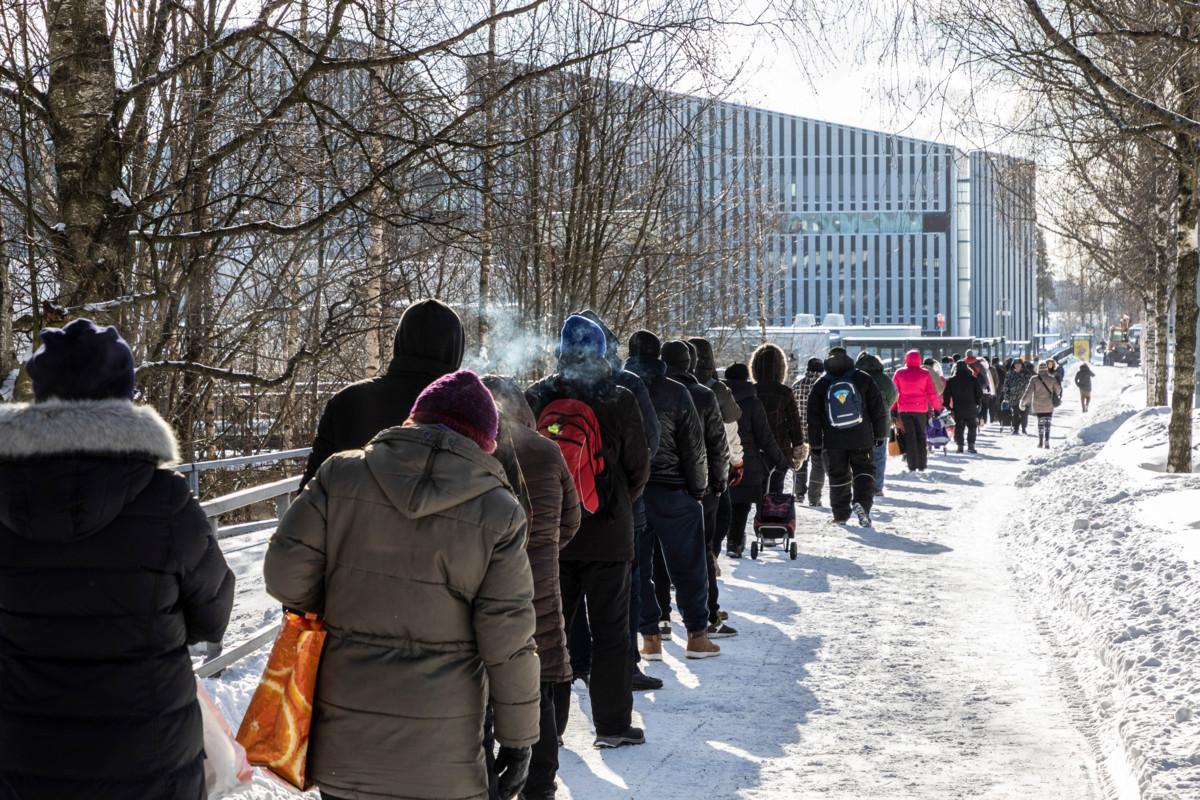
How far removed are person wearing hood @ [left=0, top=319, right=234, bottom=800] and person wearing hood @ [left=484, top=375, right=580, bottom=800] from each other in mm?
2060

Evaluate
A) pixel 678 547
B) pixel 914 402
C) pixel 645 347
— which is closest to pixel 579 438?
pixel 645 347

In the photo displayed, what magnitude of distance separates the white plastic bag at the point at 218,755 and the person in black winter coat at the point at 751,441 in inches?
311

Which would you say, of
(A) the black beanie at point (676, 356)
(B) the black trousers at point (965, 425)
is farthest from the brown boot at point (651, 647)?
(B) the black trousers at point (965, 425)

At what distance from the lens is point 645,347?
751 cm

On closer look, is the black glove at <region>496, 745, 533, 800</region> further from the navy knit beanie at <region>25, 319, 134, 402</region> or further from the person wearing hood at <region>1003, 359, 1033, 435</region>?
the person wearing hood at <region>1003, 359, 1033, 435</region>

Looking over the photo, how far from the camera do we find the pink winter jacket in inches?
768

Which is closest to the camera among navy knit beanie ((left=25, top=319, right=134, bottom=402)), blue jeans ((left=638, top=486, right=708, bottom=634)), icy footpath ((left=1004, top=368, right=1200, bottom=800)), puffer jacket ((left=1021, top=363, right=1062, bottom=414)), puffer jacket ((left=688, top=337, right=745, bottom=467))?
navy knit beanie ((left=25, top=319, right=134, bottom=402))

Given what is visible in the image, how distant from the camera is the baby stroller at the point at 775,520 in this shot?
12.2 metres

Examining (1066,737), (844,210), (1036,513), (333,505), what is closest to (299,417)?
(1036,513)

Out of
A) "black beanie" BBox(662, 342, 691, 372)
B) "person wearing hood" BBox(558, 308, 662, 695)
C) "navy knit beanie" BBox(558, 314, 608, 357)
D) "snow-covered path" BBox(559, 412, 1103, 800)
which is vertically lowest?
"snow-covered path" BBox(559, 412, 1103, 800)

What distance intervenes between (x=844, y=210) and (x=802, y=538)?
87857mm

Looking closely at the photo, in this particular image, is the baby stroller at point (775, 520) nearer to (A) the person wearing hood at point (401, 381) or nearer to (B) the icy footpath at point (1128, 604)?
(B) the icy footpath at point (1128, 604)

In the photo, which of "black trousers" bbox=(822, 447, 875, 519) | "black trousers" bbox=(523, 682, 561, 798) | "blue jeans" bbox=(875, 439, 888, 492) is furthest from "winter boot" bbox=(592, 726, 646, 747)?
"blue jeans" bbox=(875, 439, 888, 492)

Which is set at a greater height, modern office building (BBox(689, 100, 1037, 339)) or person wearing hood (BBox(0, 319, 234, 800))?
modern office building (BBox(689, 100, 1037, 339))
